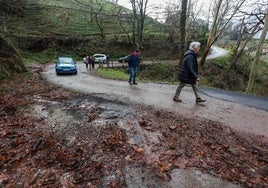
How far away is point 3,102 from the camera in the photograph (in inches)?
291

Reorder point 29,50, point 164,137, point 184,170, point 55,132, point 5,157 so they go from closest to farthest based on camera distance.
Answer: point 184,170
point 5,157
point 164,137
point 55,132
point 29,50

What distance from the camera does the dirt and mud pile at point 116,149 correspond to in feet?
11.7

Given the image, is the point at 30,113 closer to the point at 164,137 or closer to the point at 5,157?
the point at 5,157

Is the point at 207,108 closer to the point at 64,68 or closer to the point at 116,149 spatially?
the point at 116,149

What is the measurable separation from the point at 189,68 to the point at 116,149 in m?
3.85

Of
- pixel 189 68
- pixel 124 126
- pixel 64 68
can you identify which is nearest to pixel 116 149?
pixel 124 126

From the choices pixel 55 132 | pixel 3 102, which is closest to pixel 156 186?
pixel 55 132

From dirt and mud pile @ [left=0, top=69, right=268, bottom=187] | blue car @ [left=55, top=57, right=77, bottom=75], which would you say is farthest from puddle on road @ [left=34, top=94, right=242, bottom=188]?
blue car @ [left=55, top=57, right=77, bottom=75]

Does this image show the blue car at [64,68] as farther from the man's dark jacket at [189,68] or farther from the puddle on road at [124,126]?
the man's dark jacket at [189,68]

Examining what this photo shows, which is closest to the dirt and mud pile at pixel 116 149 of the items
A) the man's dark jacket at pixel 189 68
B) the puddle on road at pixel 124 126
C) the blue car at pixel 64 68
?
the puddle on road at pixel 124 126

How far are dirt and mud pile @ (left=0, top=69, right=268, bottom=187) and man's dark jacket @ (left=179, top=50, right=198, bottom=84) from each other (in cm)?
151

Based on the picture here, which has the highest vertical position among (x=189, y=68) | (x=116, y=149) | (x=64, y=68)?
(x=189, y=68)

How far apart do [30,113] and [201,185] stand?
5.47 m

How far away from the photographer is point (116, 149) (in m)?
4.36
